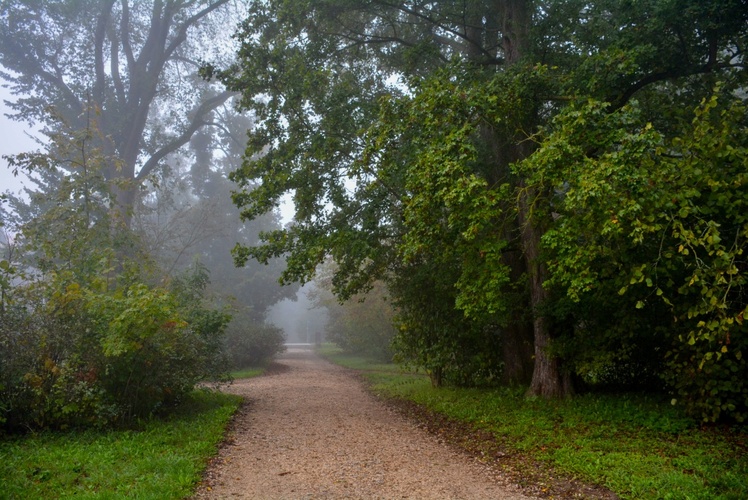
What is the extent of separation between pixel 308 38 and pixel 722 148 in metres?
9.67

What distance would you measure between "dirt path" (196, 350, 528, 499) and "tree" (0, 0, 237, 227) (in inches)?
689

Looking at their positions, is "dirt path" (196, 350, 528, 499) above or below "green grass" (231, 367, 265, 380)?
above

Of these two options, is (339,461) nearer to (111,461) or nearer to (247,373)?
(111,461)

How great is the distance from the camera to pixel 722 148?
6773mm

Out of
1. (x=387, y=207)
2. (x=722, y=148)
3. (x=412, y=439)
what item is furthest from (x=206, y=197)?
(x=722, y=148)

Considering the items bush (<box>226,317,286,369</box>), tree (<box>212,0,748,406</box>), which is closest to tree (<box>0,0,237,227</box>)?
bush (<box>226,317,286,369</box>)

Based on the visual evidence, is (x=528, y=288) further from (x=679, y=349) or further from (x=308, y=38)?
(x=308, y=38)

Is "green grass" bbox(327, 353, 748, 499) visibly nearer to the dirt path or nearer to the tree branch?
the dirt path

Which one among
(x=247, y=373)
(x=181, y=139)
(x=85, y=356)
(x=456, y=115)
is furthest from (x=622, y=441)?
(x=181, y=139)

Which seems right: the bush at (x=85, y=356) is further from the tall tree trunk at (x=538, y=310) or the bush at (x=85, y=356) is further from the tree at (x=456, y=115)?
the tall tree trunk at (x=538, y=310)

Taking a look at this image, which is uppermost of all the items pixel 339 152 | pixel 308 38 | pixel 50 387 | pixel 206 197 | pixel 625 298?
pixel 206 197

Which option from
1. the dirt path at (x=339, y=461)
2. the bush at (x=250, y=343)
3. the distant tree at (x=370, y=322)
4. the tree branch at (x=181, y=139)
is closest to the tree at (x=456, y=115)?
the dirt path at (x=339, y=461)

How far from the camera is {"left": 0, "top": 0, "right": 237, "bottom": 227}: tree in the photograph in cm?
2514

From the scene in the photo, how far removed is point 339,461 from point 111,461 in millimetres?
2975
